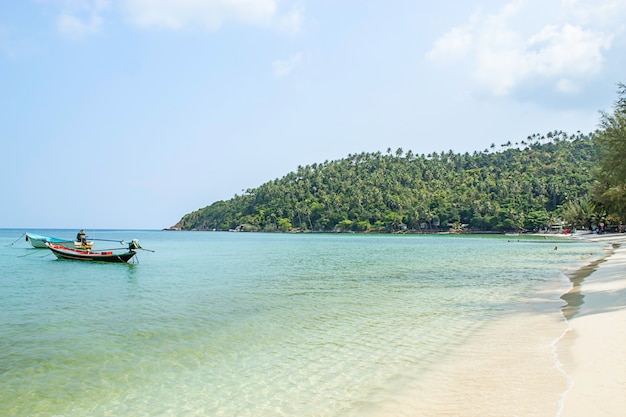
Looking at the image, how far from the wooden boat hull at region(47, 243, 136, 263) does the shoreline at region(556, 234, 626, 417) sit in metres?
30.3

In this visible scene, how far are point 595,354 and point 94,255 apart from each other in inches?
1388

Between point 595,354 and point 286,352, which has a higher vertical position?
point 595,354

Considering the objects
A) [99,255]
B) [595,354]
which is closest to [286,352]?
[595,354]

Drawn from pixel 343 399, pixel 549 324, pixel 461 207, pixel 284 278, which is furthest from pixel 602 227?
pixel 343 399

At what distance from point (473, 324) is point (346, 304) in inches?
196

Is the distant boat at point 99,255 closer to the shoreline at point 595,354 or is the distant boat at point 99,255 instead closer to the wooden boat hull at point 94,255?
the wooden boat hull at point 94,255

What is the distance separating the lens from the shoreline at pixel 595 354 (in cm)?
599

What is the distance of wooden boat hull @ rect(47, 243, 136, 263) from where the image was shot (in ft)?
115

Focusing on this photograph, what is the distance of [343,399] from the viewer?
283 inches

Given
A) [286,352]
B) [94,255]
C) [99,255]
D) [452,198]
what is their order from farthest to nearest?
1. [452,198]
2. [94,255]
3. [99,255]
4. [286,352]

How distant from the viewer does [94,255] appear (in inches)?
1403

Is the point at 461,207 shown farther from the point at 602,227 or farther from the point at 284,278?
the point at 284,278

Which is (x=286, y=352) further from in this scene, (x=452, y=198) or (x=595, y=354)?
(x=452, y=198)

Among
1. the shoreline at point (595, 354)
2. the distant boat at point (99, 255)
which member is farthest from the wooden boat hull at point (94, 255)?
the shoreline at point (595, 354)
